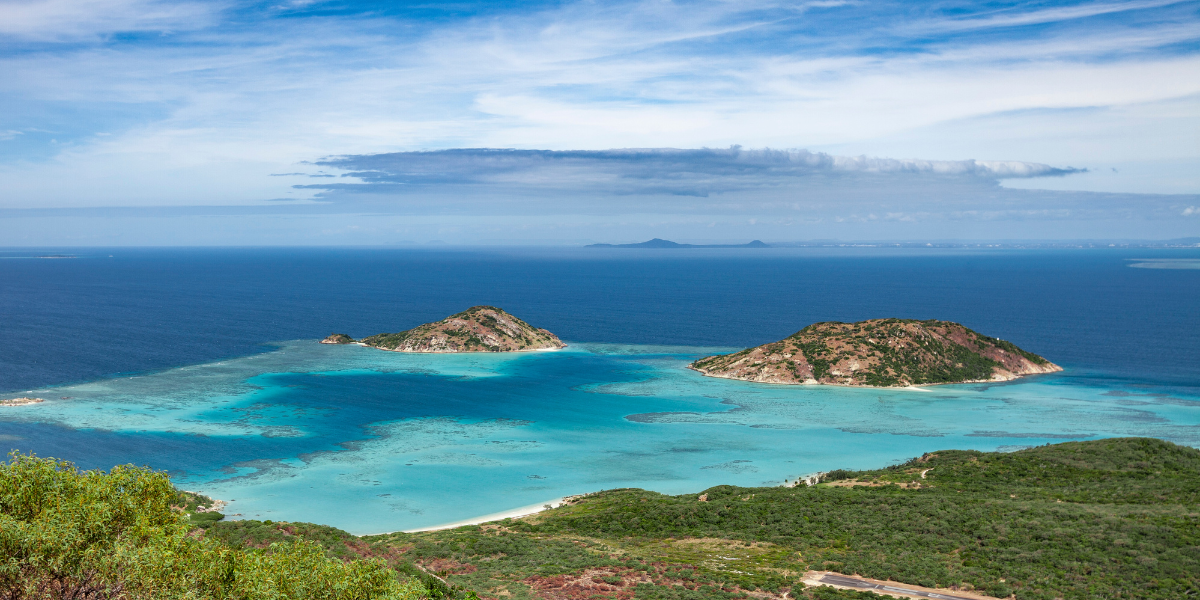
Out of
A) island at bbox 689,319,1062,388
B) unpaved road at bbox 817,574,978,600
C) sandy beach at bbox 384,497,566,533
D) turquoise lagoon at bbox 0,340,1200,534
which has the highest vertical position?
island at bbox 689,319,1062,388

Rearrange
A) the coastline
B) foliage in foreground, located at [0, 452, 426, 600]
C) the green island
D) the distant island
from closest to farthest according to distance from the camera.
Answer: foliage in foreground, located at [0, 452, 426, 600]
the green island
the coastline
the distant island

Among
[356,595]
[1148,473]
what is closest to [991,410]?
[1148,473]

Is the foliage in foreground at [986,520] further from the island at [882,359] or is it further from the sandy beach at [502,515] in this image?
the island at [882,359]

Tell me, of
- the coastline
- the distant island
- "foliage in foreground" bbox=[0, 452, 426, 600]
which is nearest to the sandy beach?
the coastline

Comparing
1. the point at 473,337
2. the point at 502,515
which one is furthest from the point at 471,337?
the point at 502,515

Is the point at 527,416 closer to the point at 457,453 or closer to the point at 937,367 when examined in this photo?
the point at 457,453

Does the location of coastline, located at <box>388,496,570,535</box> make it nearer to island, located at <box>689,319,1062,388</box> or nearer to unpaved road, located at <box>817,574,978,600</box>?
unpaved road, located at <box>817,574,978,600</box>
